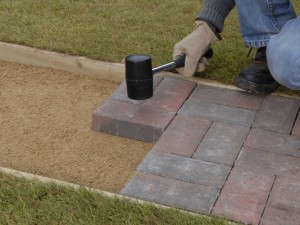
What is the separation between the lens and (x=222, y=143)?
3.18m

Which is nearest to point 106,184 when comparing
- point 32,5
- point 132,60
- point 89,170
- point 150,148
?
point 89,170

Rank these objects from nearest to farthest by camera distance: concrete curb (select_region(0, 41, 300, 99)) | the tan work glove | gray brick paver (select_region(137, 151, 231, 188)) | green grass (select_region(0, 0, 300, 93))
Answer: gray brick paver (select_region(137, 151, 231, 188)) < the tan work glove < concrete curb (select_region(0, 41, 300, 99)) < green grass (select_region(0, 0, 300, 93))

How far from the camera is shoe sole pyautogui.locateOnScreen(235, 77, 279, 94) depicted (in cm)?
359

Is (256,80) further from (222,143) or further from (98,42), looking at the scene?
(98,42)

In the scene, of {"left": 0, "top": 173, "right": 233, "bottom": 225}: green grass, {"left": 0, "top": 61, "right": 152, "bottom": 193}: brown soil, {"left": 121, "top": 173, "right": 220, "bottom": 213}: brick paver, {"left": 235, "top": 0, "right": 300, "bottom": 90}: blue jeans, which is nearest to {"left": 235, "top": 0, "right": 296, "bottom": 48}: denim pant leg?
{"left": 235, "top": 0, "right": 300, "bottom": 90}: blue jeans

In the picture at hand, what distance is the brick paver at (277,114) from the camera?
3.31 metres

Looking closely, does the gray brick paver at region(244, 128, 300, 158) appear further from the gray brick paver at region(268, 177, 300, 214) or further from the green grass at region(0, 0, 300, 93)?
the green grass at region(0, 0, 300, 93)

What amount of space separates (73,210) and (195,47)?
135cm

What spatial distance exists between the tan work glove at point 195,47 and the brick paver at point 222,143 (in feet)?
1.57

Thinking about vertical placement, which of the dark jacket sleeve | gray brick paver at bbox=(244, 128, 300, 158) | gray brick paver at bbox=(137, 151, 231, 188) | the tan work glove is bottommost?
gray brick paver at bbox=(244, 128, 300, 158)

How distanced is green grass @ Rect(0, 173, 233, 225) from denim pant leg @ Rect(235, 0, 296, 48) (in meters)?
1.31

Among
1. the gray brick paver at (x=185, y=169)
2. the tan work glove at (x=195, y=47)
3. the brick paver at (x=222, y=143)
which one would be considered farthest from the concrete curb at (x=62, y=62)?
the gray brick paver at (x=185, y=169)

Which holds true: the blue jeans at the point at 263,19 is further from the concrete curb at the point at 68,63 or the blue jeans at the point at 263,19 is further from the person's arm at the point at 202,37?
the concrete curb at the point at 68,63

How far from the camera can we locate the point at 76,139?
3.38m
